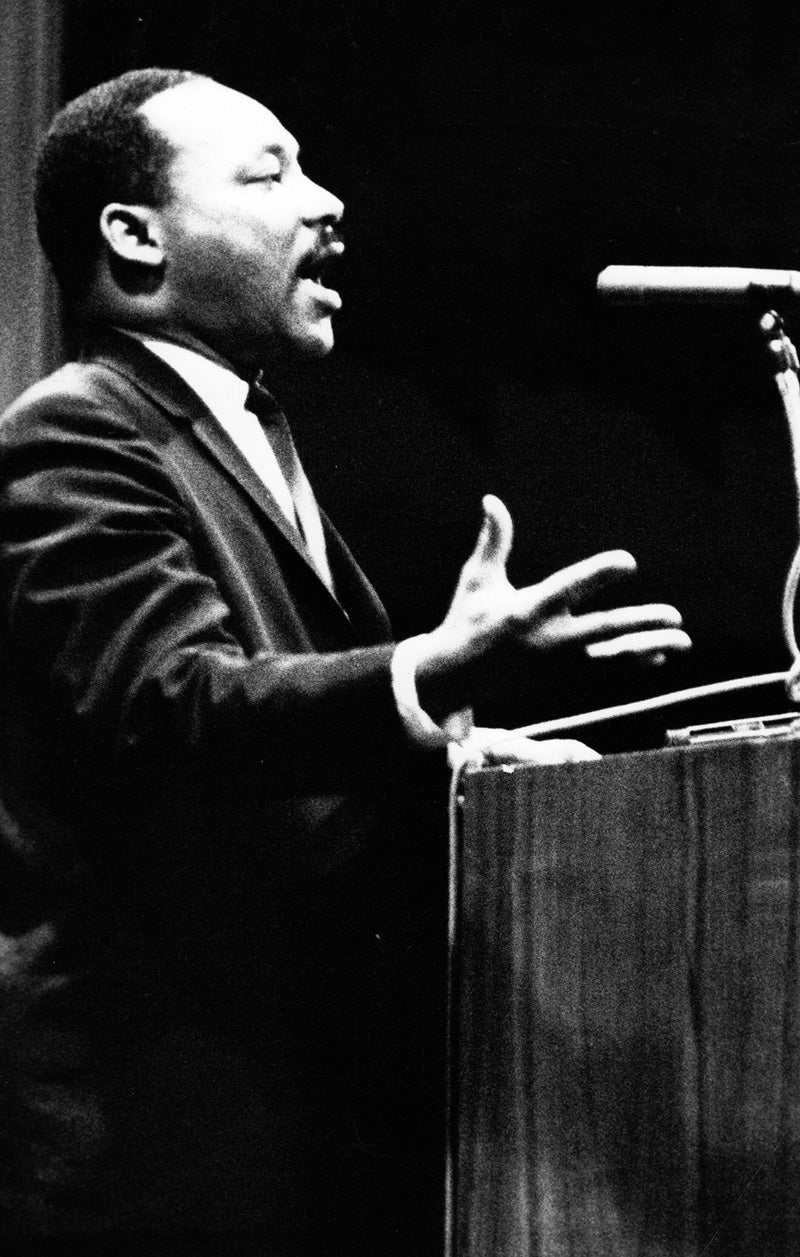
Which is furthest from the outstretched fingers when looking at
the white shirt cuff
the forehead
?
the forehead

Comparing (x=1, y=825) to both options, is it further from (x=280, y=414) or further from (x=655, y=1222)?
(x=655, y=1222)

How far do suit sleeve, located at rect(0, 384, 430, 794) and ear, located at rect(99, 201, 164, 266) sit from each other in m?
0.30

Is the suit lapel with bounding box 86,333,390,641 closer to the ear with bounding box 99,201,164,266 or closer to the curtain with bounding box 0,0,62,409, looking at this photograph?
the ear with bounding box 99,201,164,266

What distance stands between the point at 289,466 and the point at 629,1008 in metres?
0.76

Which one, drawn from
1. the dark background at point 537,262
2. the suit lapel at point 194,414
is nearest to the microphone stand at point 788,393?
the suit lapel at point 194,414

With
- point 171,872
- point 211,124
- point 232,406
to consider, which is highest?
point 211,124

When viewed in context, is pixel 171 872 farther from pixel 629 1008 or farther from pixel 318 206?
pixel 318 206

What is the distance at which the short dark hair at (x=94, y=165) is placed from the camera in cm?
160

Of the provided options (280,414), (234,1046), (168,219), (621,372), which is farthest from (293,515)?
(621,372)

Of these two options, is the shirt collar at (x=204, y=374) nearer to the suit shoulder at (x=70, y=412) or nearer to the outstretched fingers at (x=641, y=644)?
the suit shoulder at (x=70, y=412)

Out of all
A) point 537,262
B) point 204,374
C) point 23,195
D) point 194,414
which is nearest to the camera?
point 194,414

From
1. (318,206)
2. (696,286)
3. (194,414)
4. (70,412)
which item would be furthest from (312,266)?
(696,286)

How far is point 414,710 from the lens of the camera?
1065 millimetres

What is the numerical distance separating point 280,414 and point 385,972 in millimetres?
569
